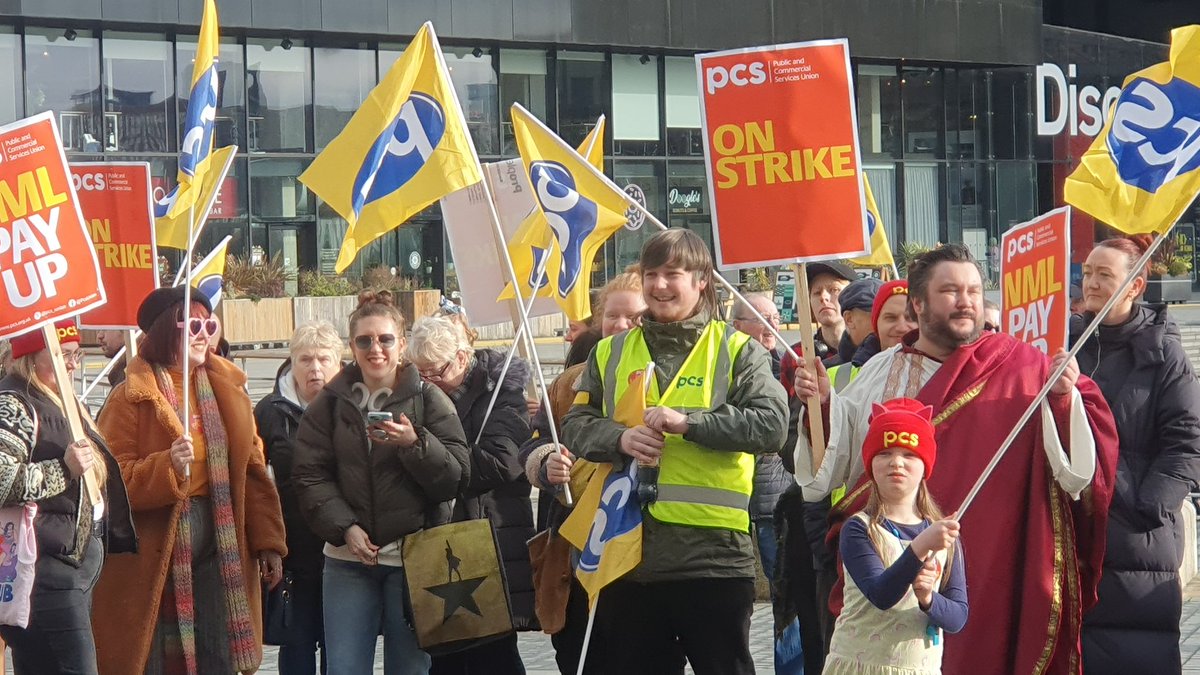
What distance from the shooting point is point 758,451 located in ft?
18.0

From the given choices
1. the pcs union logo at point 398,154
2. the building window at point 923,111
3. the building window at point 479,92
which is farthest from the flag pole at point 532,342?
the building window at point 923,111

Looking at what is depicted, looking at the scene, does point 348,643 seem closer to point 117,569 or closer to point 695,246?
point 117,569

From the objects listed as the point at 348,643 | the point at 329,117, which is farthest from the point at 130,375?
the point at 329,117

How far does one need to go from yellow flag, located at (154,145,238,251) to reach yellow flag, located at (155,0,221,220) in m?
0.02

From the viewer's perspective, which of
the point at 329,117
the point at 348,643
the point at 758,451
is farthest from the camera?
the point at 329,117

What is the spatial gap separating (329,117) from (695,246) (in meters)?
28.6

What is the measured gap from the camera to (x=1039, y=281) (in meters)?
5.26

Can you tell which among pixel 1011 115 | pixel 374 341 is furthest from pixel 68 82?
pixel 374 341

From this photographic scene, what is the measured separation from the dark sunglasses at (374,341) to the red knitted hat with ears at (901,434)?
242 centimetres

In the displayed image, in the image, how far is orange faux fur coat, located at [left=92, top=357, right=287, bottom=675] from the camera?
21.0 feet

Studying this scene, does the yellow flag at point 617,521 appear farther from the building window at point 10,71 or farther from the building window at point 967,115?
the building window at point 967,115

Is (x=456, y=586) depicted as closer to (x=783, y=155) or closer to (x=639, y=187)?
(x=783, y=155)

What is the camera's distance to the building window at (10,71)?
100ft

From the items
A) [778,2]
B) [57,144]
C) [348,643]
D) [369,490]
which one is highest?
[778,2]
